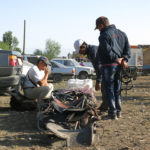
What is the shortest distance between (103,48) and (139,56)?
18473 millimetres

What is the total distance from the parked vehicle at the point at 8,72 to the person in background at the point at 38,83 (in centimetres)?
43

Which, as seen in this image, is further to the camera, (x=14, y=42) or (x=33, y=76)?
(x=14, y=42)

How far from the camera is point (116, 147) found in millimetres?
3982

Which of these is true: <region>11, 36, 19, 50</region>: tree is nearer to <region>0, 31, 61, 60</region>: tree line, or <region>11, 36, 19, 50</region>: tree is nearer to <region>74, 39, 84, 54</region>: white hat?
<region>0, 31, 61, 60</region>: tree line

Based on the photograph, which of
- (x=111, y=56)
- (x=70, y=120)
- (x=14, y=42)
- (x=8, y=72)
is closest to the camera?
(x=70, y=120)

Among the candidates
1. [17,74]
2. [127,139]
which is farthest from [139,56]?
[127,139]

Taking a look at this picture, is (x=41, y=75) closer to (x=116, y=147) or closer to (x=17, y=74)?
(x=17, y=74)

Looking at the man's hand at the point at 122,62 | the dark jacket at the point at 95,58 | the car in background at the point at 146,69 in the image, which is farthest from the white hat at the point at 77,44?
the car in background at the point at 146,69

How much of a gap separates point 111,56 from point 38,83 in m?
1.85

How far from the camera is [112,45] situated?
5277 mm

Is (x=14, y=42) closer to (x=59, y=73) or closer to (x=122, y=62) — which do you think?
(x=59, y=73)

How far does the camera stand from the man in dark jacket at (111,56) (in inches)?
207

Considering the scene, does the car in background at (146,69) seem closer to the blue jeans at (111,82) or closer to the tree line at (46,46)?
the blue jeans at (111,82)

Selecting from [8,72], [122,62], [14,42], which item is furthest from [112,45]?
[14,42]
